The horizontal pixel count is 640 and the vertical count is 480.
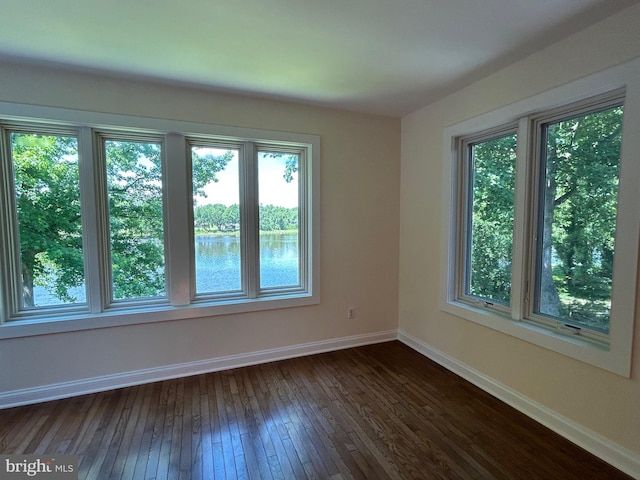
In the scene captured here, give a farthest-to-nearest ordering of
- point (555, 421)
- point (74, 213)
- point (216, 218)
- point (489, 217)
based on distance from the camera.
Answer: point (216, 218), point (489, 217), point (74, 213), point (555, 421)

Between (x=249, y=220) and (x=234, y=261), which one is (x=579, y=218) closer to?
(x=249, y=220)

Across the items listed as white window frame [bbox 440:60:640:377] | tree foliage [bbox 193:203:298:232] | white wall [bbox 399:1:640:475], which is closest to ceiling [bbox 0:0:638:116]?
white wall [bbox 399:1:640:475]

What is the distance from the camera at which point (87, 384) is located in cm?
245

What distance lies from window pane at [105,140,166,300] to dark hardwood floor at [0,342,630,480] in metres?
0.90

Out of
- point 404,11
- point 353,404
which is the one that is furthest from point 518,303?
point 404,11

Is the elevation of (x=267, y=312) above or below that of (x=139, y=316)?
below

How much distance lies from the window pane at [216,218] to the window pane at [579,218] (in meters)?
2.59

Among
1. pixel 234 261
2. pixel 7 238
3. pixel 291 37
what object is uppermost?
pixel 291 37

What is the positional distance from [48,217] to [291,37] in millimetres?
2356

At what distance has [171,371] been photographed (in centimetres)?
269

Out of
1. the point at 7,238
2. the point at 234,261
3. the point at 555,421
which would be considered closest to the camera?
the point at 555,421

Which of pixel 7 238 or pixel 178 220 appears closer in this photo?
pixel 7 238

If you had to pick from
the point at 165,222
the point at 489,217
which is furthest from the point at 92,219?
the point at 489,217

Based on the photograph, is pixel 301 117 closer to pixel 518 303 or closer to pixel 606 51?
pixel 606 51
